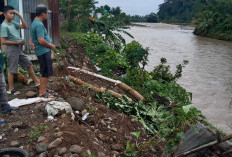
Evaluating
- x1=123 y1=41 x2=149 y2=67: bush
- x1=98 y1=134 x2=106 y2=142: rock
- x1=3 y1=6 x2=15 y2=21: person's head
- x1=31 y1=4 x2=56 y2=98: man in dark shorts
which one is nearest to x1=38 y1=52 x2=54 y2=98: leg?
x1=31 y1=4 x2=56 y2=98: man in dark shorts

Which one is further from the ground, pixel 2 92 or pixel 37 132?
pixel 2 92

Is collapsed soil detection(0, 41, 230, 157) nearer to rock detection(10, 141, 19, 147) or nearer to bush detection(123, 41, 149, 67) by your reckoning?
rock detection(10, 141, 19, 147)

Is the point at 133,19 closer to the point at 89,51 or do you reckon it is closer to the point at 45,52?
the point at 89,51

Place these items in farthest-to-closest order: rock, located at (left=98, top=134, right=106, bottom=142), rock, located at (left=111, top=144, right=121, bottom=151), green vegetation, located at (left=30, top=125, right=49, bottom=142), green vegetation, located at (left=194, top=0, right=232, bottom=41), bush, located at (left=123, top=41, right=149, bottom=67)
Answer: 1. green vegetation, located at (left=194, top=0, right=232, bottom=41)
2. bush, located at (left=123, top=41, right=149, bottom=67)
3. rock, located at (left=98, top=134, right=106, bottom=142)
4. rock, located at (left=111, top=144, right=121, bottom=151)
5. green vegetation, located at (left=30, top=125, right=49, bottom=142)

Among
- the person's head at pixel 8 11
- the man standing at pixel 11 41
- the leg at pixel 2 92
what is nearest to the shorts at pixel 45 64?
the man standing at pixel 11 41

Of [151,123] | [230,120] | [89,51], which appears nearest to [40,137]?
[151,123]

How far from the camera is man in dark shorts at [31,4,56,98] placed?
373cm

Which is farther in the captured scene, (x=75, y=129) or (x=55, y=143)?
(x=75, y=129)

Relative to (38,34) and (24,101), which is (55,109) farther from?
(38,34)

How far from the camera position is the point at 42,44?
3.79m

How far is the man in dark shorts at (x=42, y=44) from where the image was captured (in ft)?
12.3

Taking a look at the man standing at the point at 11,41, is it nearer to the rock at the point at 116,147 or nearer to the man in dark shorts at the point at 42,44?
the man in dark shorts at the point at 42,44

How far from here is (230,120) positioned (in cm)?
637

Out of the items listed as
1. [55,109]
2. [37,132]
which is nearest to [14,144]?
[37,132]
